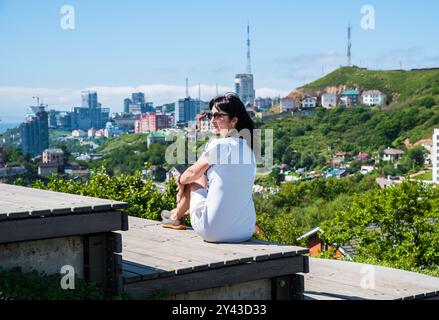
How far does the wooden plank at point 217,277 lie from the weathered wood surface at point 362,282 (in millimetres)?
493

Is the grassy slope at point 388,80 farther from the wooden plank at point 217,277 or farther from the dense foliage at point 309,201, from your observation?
the wooden plank at point 217,277

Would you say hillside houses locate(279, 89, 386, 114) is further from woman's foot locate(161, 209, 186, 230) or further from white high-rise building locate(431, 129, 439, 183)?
woman's foot locate(161, 209, 186, 230)

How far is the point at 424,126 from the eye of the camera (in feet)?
346

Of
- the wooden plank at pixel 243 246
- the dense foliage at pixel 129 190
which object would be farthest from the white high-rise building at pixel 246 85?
the wooden plank at pixel 243 246

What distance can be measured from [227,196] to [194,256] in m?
0.59

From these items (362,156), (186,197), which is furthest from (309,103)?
(186,197)

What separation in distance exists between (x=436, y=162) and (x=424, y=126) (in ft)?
68.9

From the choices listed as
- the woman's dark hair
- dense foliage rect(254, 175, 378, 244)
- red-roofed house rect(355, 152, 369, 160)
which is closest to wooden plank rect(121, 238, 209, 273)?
the woman's dark hair

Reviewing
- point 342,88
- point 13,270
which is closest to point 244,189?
point 13,270

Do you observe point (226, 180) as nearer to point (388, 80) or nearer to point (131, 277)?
point (131, 277)

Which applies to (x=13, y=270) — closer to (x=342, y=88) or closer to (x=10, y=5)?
(x=342, y=88)

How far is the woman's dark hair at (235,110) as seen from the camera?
5.32 m

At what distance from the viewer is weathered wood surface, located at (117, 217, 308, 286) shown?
14.2 ft

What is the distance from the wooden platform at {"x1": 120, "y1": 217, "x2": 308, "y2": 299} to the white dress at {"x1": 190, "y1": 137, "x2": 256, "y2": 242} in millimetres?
97
